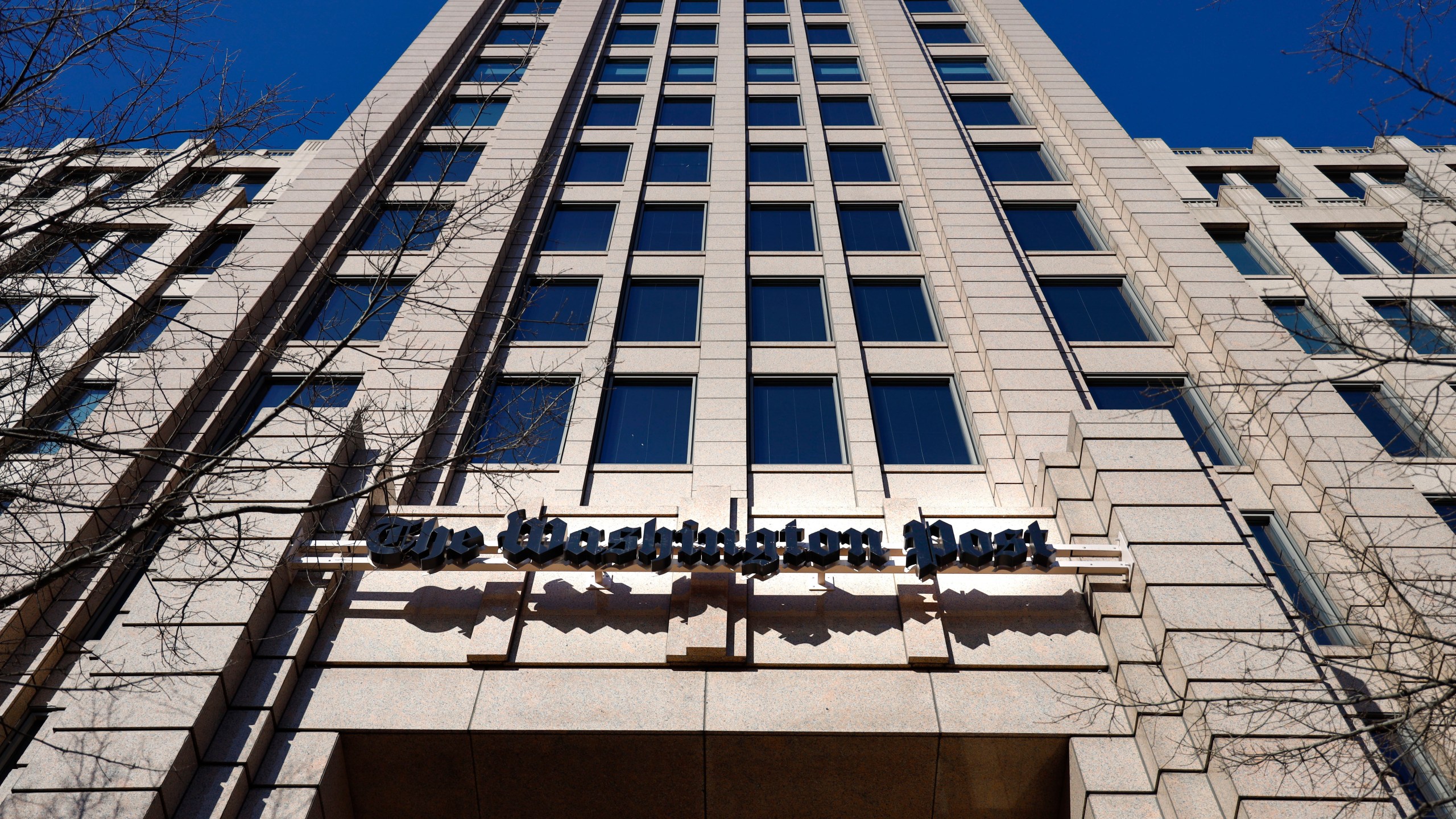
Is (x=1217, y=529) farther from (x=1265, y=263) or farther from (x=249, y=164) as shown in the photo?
(x=249, y=164)

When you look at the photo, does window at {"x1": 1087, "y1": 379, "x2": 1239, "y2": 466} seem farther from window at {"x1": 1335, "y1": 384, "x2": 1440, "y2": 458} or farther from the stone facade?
window at {"x1": 1335, "y1": 384, "x2": 1440, "y2": 458}

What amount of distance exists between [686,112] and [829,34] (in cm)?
939

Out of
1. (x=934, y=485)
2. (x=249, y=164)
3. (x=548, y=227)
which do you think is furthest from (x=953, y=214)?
(x=249, y=164)

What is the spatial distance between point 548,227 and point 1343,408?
19.4 m

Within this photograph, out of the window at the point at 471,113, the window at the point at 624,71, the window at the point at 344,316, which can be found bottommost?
the window at the point at 344,316

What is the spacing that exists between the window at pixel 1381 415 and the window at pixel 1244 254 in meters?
5.66

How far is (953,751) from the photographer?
39.8 feet

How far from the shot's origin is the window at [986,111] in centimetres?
2964

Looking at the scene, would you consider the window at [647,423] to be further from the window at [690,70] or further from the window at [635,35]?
the window at [635,35]

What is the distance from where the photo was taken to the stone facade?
38.6 feet

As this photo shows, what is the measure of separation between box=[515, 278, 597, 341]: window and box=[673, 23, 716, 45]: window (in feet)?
56.3

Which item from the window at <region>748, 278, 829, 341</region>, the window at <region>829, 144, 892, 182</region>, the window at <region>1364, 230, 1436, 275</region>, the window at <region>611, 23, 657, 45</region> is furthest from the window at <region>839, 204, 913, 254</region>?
the window at <region>1364, 230, 1436, 275</region>

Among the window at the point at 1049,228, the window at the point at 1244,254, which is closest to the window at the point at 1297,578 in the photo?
the window at the point at 1049,228

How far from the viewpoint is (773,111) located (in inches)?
1194
